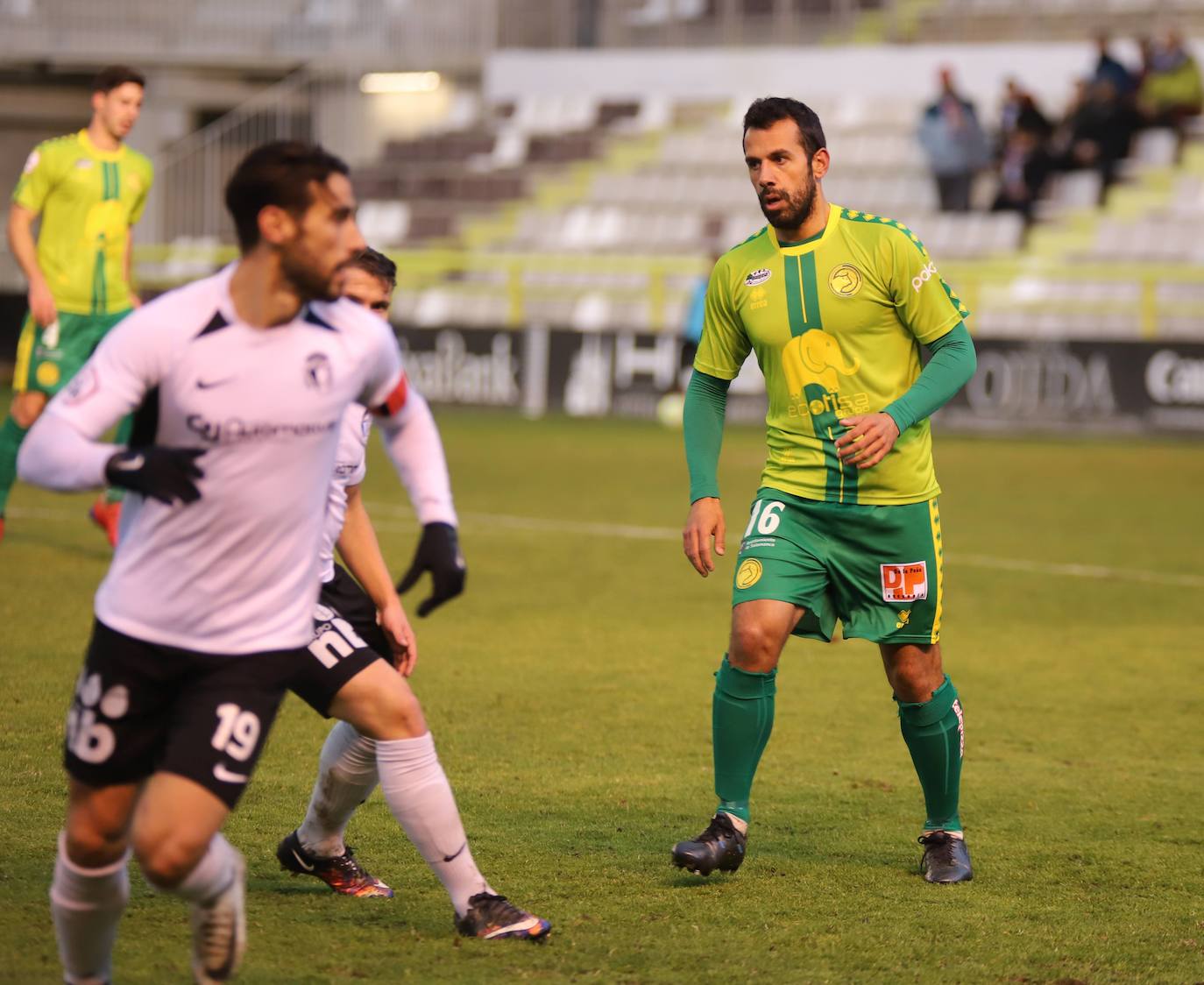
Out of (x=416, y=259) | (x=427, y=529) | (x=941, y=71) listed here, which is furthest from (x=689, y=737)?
(x=416, y=259)

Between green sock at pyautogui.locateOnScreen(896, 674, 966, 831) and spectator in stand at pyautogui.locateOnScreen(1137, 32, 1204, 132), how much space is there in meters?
18.9

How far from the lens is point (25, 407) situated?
9586 mm

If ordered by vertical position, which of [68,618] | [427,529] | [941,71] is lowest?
[68,618]

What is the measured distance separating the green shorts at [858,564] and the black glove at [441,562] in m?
1.40

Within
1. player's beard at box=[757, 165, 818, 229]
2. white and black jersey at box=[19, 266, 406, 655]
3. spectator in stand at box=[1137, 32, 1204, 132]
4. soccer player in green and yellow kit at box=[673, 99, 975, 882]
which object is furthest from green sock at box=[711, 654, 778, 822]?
spectator in stand at box=[1137, 32, 1204, 132]

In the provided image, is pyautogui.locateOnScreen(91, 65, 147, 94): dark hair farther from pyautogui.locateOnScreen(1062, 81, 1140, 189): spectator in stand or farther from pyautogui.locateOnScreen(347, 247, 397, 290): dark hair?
pyautogui.locateOnScreen(1062, 81, 1140, 189): spectator in stand

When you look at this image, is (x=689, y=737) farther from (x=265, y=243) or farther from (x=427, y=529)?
(x=265, y=243)

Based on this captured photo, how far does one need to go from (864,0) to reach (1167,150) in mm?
6121

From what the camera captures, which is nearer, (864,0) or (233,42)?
(864,0)

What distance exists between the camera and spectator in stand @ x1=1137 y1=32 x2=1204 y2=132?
2269 centimetres

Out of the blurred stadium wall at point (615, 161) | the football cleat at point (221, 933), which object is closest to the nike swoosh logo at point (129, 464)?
the football cleat at point (221, 933)

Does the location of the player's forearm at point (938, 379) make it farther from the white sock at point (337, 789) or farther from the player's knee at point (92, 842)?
the player's knee at point (92, 842)

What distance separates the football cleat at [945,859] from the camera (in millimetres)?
5203

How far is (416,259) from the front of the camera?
2586 cm
